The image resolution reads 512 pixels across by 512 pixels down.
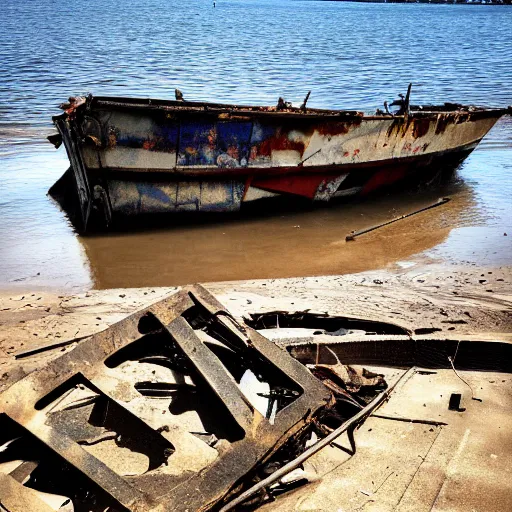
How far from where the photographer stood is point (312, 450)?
3.07 metres

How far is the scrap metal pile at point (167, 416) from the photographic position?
269cm

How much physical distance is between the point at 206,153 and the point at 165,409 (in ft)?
15.9

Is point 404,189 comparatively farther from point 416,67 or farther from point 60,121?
point 416,67

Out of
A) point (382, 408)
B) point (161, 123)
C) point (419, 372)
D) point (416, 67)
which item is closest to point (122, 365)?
point (382, 408)

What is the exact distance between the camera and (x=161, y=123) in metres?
7.51

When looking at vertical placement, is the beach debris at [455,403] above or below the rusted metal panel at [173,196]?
above

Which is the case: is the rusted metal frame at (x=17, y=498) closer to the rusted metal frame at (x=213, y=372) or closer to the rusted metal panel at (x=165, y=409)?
the rusted metal panel at (x=165, y=409)

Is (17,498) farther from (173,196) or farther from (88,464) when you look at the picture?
(173,196)

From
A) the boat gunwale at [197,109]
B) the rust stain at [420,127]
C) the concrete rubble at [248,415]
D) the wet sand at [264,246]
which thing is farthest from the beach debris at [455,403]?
the rust stain at [420,127]

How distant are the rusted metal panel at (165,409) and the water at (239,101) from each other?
279 cm

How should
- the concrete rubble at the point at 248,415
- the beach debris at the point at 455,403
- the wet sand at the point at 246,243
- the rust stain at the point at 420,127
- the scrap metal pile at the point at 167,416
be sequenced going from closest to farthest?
the scrap metal pile at the point at 167,416 → the concrete rubble at the point at 248,415 → the beach debris at the point at 455,403 → the wet sand at the point at 246,243 → the rust stain at the point at 420,127

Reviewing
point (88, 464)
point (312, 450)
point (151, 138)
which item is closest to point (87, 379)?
point (88, 464)

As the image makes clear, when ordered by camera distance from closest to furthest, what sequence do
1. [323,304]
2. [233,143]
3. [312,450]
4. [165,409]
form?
[312,450], [165,409], [323,304], [233,143]

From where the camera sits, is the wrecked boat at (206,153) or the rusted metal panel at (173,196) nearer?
the wrecked boat at (206,153)
